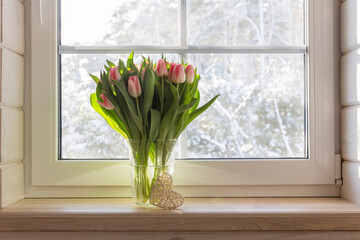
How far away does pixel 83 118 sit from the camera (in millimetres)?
1141

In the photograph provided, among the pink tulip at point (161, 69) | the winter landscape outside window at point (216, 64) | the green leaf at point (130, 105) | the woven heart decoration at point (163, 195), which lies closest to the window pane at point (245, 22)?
the winter landscape outside window at point (216, 64)

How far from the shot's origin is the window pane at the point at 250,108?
1.14 meters

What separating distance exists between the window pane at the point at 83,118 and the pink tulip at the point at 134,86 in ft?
0.77

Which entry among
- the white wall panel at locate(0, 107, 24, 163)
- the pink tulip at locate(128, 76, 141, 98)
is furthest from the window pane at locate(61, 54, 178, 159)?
the pink tulip at locate(128, 76, 141, 98)

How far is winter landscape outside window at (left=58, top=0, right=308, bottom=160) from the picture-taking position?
114cm

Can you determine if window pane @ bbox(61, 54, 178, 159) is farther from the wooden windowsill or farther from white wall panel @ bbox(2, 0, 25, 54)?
the wooden windowsill

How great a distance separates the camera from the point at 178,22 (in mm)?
1140

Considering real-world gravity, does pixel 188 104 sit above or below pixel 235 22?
below

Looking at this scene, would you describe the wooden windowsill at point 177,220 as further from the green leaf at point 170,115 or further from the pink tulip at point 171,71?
the pink tulip at point 171,71

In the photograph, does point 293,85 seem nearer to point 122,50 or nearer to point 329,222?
point 329,222

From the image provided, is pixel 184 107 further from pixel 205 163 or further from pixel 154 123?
pixel 205 163

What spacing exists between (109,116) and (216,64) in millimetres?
372

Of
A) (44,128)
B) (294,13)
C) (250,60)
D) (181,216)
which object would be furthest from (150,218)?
(294,13)

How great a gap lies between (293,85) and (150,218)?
23.5 inches
